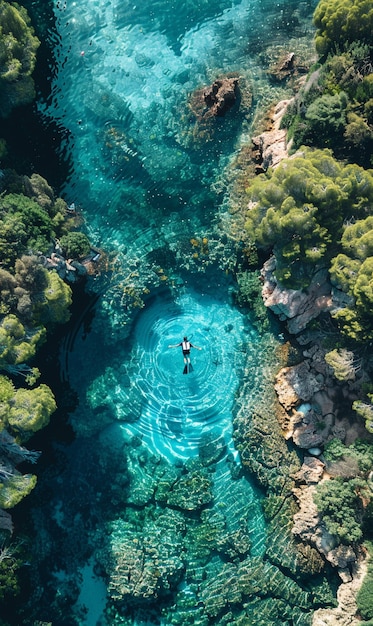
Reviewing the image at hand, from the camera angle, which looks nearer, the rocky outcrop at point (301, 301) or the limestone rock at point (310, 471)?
the rocky outcrop at point (301, 301)

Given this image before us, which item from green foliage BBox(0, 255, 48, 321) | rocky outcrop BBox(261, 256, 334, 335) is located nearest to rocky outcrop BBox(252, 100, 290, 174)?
rocky outcrop BBox(261, 256, 334, 335)

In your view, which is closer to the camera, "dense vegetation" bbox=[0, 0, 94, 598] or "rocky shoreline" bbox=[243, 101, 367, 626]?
"dense vegetation" bbox=[0, 0, 94, 598]

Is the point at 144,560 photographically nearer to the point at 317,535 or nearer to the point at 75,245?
the point at 317,535

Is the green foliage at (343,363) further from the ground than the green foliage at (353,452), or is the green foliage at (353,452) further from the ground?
the green foliage at (343,363)

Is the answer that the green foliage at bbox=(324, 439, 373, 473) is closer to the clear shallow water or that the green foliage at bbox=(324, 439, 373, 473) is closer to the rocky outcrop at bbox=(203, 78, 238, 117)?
the clear shallow water

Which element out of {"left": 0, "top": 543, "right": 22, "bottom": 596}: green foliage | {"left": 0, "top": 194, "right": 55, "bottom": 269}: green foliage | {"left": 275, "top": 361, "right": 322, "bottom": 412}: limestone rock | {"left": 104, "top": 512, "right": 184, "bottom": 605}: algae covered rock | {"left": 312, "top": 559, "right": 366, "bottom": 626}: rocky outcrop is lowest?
{"left": 312, "top": 559, "right": 366, "bottom": 626}: rocky outcrop

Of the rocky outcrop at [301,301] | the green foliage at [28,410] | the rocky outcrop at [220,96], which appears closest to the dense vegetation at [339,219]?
the rocky outcrop at [301,301]

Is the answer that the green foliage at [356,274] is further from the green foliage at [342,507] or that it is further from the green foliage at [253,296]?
the green foliage at [342,507]
